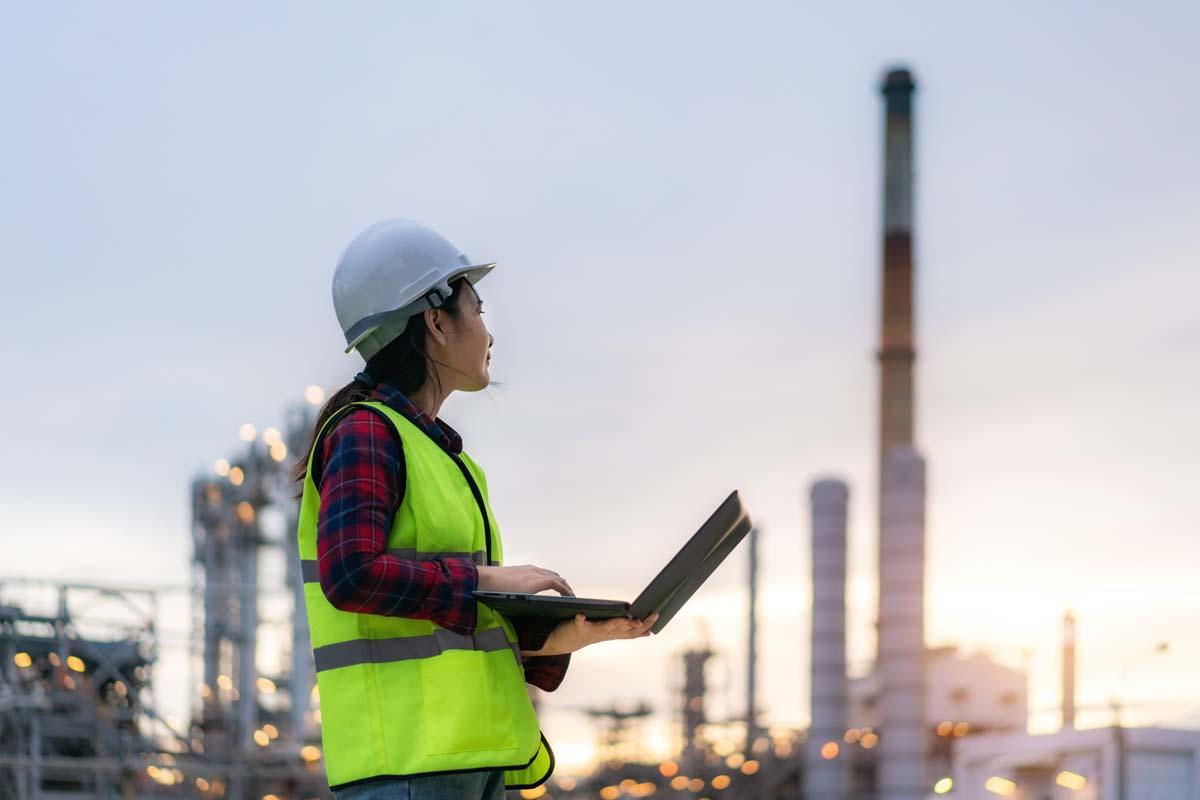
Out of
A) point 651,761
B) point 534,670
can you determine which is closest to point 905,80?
point 651,761

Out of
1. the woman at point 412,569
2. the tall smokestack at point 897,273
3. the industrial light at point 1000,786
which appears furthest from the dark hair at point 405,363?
the tall smokestack at point 897,273

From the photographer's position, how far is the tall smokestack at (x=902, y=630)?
4072cm

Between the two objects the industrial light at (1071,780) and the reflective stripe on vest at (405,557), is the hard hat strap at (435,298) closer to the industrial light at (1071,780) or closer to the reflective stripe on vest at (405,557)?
the reflective stripe on vest at (405,557)

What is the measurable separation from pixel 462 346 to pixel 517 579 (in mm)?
481

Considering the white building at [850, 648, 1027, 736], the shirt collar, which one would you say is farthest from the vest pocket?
the white building at [850, 648, 1027, 736]

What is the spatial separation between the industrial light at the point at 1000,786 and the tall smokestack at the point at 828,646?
8183 mm

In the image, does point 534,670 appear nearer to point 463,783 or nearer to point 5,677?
point 463,783

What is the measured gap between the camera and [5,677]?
1196 inches

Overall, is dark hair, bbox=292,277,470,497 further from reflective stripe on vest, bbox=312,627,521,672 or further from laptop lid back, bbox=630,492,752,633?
laptop lid back, bbox=630,492,752,633

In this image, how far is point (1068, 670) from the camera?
3741 centimetres

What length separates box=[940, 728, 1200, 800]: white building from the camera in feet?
94.5

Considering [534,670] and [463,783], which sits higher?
[534,670]

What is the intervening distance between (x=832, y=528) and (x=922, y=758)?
20.7 ft

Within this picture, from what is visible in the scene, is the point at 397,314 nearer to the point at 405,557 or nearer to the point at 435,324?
the point at 435,324
